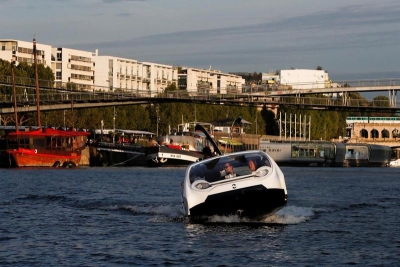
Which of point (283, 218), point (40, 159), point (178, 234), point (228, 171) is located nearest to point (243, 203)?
point (228, 171)

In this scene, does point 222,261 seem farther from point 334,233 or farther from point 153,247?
point 334,233

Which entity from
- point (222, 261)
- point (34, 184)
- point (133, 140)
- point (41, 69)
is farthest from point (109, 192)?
point (41, 69)

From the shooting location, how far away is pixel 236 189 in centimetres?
3288

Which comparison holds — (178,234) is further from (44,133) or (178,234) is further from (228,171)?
(44,133)

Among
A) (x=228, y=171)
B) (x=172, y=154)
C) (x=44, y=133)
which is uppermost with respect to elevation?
(x=44, y=133)

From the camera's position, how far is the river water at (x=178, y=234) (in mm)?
27250

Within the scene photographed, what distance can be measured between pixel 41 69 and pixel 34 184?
349 ft

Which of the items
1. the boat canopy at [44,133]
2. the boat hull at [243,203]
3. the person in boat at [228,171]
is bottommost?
the boat hull at [243,203]

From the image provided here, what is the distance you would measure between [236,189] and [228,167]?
1163mm

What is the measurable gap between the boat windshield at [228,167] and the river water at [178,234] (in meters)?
1.45

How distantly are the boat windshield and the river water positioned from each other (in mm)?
1451

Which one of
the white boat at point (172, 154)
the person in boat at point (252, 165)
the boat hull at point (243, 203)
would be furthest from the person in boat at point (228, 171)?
the white boat at point (172, 154)

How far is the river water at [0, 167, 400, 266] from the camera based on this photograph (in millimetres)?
27250

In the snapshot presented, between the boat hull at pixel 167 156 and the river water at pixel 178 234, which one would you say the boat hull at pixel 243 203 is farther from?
the boat hull at pixel 167 156
